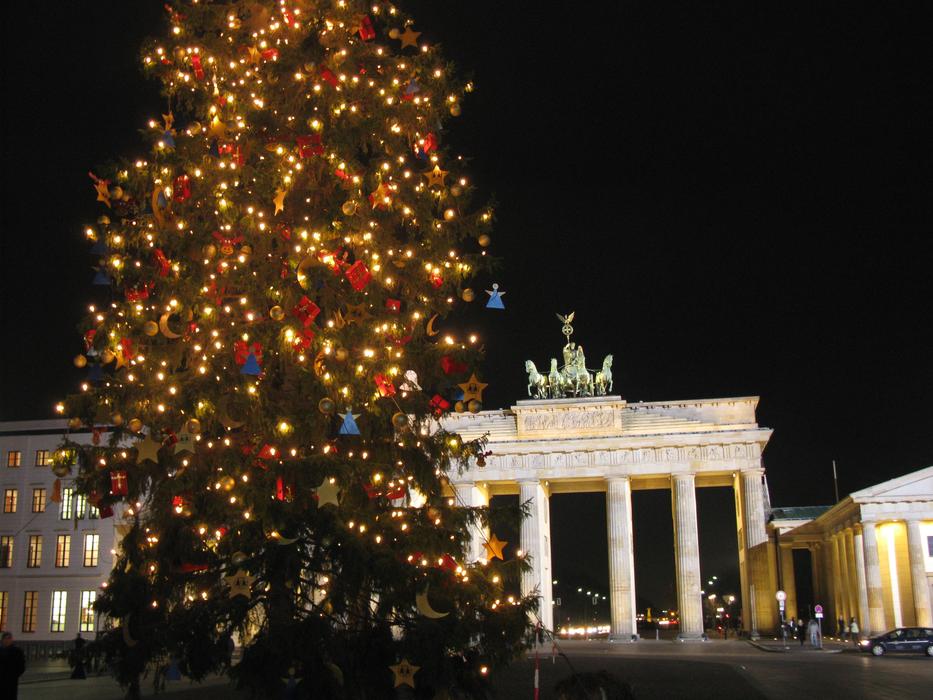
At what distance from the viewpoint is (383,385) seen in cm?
→ 1577

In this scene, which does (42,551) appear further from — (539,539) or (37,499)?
(539,539)

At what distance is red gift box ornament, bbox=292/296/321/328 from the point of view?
608 inches

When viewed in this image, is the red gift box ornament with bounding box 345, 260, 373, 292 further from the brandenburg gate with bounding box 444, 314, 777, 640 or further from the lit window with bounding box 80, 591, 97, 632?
the brandenburg gate with bounding box 444, 314, 777, 640

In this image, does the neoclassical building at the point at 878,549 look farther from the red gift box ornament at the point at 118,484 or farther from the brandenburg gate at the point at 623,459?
the red gift box ornament at the point at 118,484

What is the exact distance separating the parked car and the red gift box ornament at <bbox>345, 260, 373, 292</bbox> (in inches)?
1487

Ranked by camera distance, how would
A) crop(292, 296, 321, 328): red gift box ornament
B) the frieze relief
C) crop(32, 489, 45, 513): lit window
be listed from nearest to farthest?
1. crop(292, 296, 321, 328): red gift box ornament
2. crop(32, 489, 45, 513): lit window
3. the frieze relief

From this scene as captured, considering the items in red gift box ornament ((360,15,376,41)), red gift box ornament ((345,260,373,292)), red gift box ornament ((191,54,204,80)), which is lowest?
red gift box ornament ((345,260,373,292))

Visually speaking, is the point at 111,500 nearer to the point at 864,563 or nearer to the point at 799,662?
the point at 799,662

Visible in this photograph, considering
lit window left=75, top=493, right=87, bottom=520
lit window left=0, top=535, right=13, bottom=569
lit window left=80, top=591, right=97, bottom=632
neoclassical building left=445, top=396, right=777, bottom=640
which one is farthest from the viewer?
neoclassical building left=445, top=396, right=777, bottom=640

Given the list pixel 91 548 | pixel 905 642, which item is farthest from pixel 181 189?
pixel 91 548

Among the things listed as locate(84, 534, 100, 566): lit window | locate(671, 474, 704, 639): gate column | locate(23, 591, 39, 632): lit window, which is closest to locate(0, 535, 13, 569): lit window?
locate(23, 591, 39, 632): lit window

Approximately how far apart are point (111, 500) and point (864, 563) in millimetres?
51311

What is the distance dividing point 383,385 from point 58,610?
179 ft

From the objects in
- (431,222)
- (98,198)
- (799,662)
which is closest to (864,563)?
(799,662)
